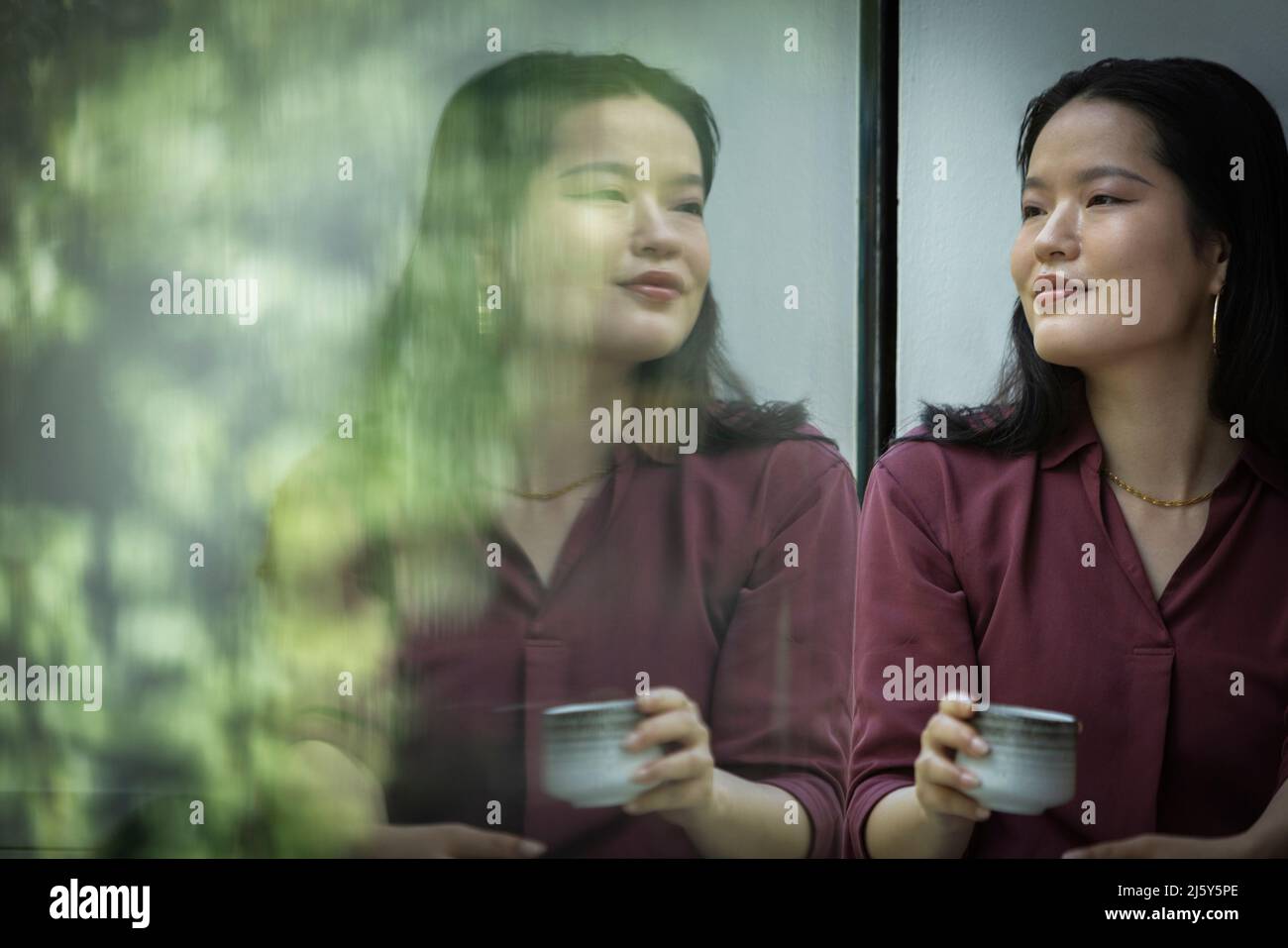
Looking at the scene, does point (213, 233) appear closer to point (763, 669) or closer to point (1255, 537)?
point (763, 669)

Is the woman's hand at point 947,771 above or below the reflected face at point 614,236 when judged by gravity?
below

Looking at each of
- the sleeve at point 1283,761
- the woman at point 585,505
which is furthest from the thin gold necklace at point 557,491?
the sleeve at point 1283,761

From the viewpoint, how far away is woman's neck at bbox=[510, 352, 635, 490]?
2.02 metres

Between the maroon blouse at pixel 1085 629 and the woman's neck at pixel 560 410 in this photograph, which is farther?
the woman's neck at pixel 560 410

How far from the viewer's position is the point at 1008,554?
195cm

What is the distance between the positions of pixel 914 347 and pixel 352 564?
0.92m

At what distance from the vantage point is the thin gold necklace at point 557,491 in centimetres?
201

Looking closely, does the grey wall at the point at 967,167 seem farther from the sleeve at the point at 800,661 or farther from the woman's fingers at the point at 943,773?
the woman's fingers at the point at 943,773

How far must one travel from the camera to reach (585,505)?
6.61 ft

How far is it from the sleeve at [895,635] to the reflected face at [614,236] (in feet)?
1.42

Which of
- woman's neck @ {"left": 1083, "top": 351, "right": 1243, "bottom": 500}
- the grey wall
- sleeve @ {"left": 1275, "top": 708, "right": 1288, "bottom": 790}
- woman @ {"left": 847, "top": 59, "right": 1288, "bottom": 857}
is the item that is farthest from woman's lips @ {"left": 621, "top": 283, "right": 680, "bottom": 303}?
sleeve @ {"left": 1275, "top": 708, "right": 1288, "bottom": 790}

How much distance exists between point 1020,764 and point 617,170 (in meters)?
1.07

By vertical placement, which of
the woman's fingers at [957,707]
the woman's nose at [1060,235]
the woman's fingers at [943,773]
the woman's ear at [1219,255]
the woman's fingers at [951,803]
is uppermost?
the woman's nose at [1060,235]

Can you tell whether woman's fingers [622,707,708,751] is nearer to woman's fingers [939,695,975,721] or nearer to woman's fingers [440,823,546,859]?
woman's fingers [440,823,546,859]
